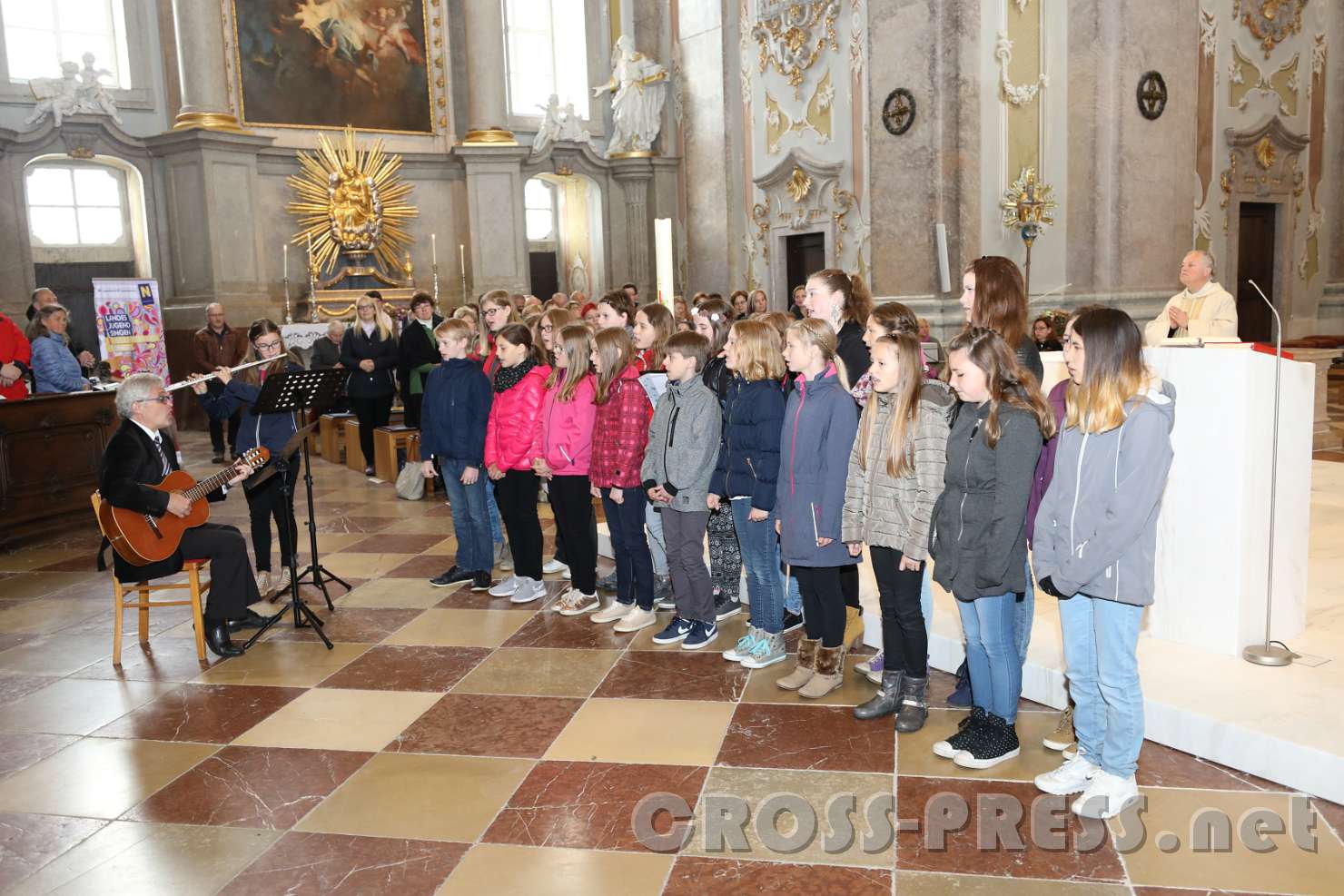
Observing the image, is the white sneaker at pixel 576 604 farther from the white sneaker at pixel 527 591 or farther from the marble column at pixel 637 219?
the marble column at pixel 637 219

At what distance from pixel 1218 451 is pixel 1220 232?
42.1 ft

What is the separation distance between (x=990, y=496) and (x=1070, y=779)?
1006 millimetres

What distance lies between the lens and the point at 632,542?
5727 mm

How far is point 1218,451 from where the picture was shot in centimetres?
425

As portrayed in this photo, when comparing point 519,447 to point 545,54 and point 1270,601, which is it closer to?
point 1270,601

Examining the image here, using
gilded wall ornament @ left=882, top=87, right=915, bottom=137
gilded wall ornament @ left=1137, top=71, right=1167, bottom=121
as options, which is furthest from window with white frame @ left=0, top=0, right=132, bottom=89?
gilded wall ornament @ left=1137, top=71, right=1167, bottom=121

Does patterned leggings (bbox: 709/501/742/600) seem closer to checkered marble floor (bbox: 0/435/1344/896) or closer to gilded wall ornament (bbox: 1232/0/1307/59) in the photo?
checkered marble floor (bbox: 0/435/1344/896)

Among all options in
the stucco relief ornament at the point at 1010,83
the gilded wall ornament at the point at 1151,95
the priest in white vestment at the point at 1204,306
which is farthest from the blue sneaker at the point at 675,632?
the gilded wall ornament at the point at 1151,95

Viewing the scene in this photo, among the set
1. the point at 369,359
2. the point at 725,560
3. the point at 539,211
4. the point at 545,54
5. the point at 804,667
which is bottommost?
the point at 804,667

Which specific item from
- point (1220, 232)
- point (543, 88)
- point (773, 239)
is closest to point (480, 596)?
point (773, 239)

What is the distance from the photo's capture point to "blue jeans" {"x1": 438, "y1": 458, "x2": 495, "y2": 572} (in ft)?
21.9

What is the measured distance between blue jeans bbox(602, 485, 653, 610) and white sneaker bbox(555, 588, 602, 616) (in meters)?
0.33

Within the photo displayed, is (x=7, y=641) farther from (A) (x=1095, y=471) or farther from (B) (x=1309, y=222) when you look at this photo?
(B) (x=1309, y=222)

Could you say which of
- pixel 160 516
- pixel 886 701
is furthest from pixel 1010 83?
pixel 160 516
